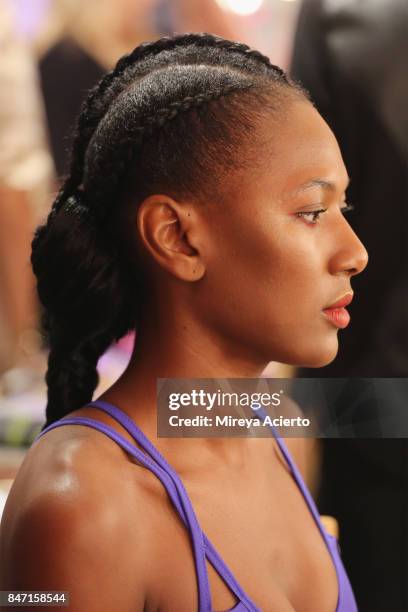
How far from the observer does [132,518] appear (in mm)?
812

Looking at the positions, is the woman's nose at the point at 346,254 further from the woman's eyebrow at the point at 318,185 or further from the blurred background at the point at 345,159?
the blurred background at the point at 345,159

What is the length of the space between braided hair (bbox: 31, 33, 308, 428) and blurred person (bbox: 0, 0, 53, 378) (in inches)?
24.8

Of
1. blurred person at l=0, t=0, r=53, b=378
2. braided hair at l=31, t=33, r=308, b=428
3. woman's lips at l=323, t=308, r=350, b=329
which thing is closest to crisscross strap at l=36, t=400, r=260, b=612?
braided hair at l=31, t=33, r=308, b=428

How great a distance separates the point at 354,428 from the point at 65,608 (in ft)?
1.41

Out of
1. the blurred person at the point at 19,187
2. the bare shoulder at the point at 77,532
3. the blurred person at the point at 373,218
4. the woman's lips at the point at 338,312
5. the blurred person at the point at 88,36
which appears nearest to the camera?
the bare shoulder at the point at 77,532

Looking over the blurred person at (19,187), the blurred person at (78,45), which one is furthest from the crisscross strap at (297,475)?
the blurred person at (78,45)

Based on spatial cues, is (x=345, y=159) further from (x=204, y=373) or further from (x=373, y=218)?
(x=204, y=373)

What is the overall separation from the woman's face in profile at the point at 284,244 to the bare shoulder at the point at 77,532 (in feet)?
0.68

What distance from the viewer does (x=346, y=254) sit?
852mm

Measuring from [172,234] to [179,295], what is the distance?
0.07 metres

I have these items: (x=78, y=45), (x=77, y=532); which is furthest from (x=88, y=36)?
(x=77, y=532)

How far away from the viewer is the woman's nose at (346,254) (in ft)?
2.79

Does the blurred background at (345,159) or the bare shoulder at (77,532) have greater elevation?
the blurred background at (345,159)

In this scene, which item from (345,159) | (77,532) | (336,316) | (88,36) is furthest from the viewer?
(88,36)
